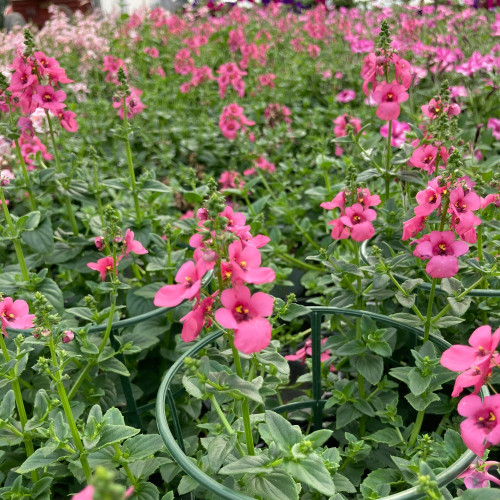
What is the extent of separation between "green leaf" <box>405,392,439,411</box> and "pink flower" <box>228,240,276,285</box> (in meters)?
0.50

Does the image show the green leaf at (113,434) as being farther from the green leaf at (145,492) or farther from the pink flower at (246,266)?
the pink flower at (246,266)

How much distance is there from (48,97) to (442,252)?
119 cm

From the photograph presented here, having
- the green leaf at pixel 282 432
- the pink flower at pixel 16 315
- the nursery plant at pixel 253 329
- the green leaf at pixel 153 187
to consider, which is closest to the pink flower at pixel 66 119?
the nursery plant at pixel 253 329

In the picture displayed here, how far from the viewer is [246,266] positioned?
31.4 inches

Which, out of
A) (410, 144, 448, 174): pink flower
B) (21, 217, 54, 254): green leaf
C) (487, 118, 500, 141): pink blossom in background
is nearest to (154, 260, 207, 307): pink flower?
(410, 144, 448, 174): pink flower

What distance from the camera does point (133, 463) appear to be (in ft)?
3.71

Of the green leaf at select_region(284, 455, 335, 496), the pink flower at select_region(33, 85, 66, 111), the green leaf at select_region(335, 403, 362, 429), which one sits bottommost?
the green leaf at select_region(335, 403, 362, 429)

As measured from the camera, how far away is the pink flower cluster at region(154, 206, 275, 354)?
0.76 meters

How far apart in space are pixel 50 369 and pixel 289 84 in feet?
11.4

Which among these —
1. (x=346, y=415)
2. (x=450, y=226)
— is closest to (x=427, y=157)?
(x=450, y=226)

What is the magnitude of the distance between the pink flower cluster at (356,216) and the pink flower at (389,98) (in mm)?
276

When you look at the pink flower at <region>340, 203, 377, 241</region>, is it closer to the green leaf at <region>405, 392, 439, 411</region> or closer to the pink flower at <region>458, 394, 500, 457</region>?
the green leaf at <region>405, 392, 439, 411</region>

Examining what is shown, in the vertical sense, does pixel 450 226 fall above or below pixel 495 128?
above

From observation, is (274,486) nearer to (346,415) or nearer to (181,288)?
(181,288)
